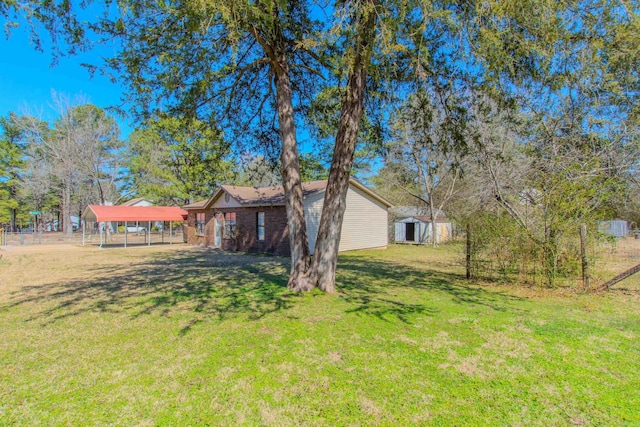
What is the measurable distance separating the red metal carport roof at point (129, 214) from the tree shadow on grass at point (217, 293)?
33.7ft

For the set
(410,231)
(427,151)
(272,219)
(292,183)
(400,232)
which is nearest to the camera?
(292,183)

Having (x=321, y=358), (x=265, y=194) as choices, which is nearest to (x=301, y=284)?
(x=321, y=358)

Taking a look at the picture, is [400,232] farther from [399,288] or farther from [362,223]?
[399,288]

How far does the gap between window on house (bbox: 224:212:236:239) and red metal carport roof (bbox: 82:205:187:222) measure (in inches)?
205

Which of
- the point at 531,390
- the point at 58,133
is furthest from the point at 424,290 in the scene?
the point at 58,133

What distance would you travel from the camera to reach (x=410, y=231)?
77.6 ft

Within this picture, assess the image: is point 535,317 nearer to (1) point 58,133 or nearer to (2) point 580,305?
(2) point 580,305

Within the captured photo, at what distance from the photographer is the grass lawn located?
8.98 ft

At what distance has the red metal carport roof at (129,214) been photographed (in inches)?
770

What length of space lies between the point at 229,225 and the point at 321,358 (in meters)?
15.5

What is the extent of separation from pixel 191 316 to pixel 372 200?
14.2m

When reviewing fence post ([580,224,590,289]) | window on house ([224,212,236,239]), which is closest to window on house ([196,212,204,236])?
window on house ([224,212,236,239])

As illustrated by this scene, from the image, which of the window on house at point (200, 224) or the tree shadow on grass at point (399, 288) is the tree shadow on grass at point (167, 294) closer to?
the tree shadow on grass at point (399, 288)

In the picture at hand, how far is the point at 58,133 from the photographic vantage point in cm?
2975
